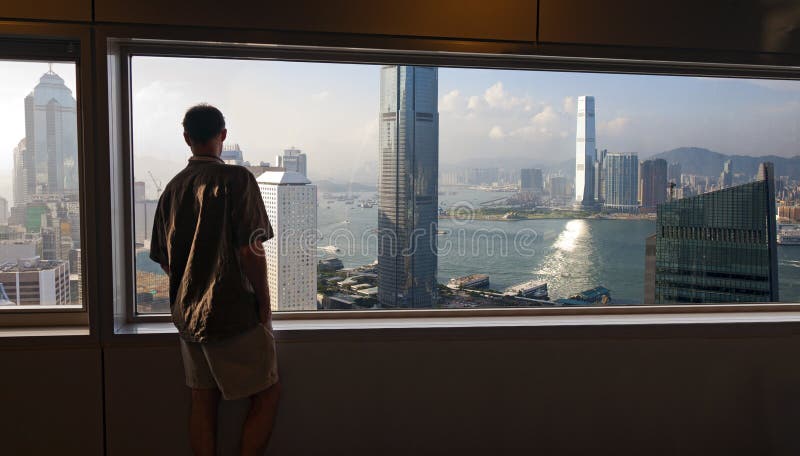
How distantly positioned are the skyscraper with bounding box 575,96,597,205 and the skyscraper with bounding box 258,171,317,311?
1.29 m

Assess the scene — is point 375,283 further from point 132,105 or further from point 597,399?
point 132,105

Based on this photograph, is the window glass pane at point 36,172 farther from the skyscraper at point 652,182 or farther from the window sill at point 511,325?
the skyscraper at point 652,182

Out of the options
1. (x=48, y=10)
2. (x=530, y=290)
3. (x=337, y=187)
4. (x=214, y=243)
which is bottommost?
(x=530, y=290)

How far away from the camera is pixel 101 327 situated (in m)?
2.28

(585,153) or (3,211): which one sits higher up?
(585,153)

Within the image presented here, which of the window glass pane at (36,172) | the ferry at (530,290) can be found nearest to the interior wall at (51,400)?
the window glass pane at (36,172)

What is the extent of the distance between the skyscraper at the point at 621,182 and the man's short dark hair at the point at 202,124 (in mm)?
1843

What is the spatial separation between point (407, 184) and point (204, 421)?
1326mm

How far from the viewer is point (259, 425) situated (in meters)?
2.12

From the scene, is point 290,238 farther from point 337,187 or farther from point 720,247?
point 720,247

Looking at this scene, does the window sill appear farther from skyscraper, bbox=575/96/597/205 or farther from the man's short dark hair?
the man's short dark hair

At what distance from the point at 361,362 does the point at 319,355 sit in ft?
0.61

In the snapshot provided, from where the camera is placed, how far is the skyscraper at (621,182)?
108 inches

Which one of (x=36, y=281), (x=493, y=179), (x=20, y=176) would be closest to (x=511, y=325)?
(x=493, y=179)
